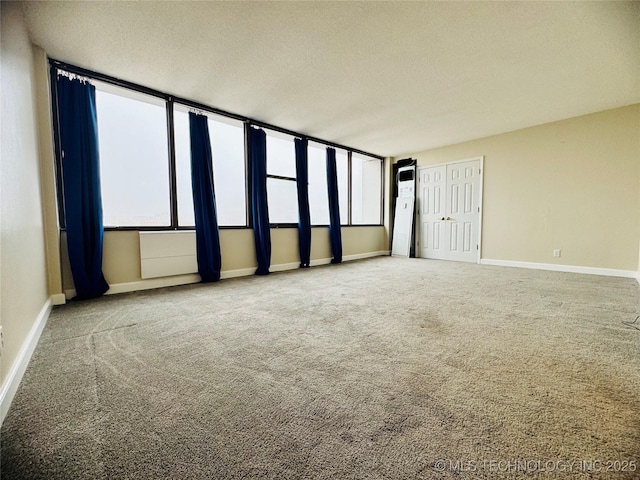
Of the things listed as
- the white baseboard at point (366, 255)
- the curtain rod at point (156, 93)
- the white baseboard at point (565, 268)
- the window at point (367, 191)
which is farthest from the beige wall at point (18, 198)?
the white baseboard at point (565, 268)

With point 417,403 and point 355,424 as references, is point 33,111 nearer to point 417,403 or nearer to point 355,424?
point 355,424

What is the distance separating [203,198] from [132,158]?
917 mm

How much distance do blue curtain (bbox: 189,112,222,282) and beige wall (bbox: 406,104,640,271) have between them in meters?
4.95

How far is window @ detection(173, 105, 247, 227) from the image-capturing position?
3689 millimetres

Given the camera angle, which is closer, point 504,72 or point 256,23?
point 256,23

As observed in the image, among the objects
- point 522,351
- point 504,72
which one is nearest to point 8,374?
point 522,351

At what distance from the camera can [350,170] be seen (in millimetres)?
6270

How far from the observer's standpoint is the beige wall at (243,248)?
3.14 m

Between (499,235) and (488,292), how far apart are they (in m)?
2.60

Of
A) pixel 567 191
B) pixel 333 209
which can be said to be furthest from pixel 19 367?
pixel 567 191

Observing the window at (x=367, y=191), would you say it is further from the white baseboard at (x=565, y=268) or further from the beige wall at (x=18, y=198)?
the beige wall at (x=18, y=198)

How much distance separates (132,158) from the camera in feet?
10.9

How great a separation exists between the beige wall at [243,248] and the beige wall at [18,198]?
2.15 feet

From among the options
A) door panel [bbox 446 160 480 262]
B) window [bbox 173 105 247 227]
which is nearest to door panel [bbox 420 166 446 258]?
door panel [bbox 446 160 480 262]
